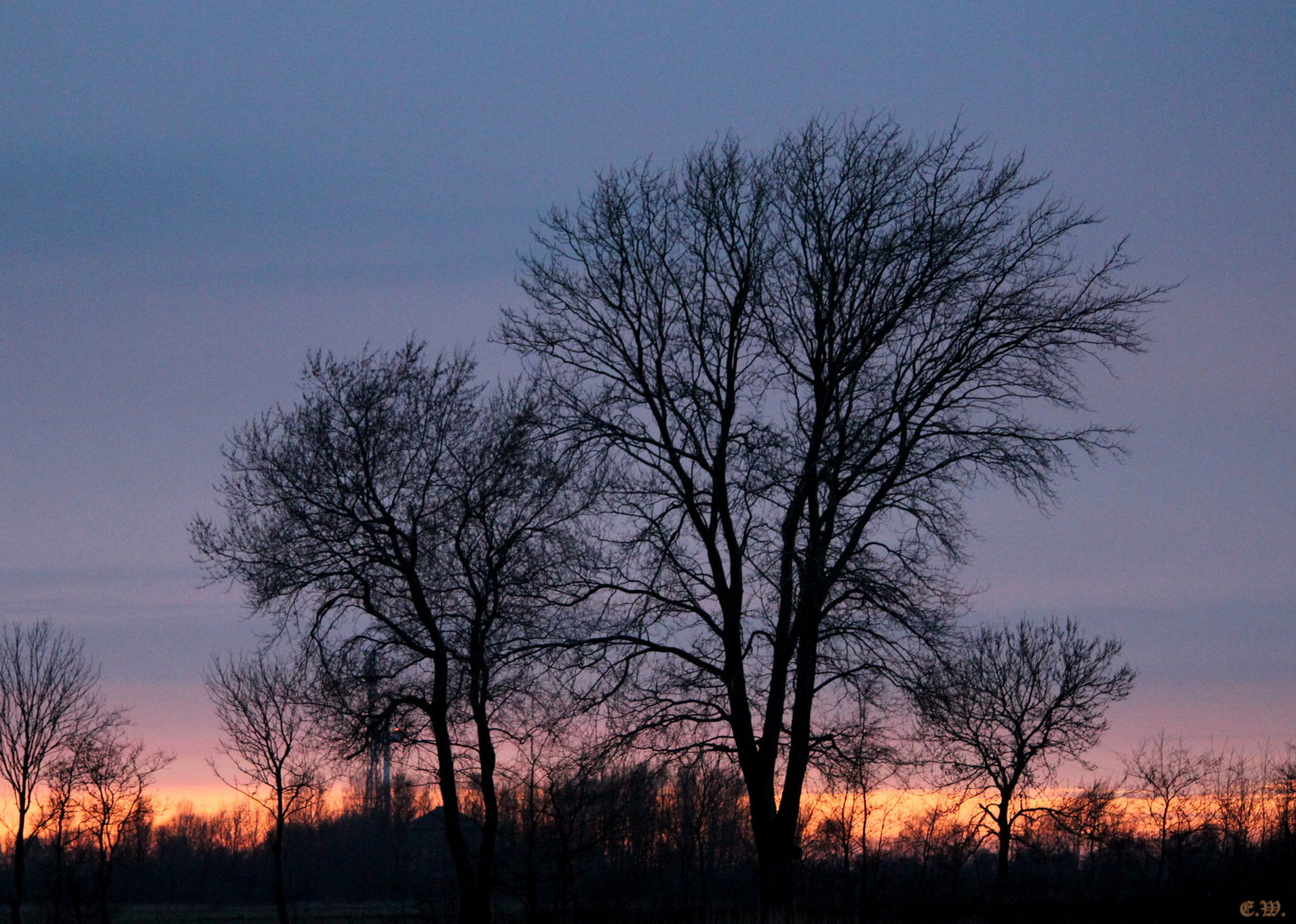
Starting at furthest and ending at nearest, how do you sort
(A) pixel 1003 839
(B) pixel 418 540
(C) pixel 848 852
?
(C) pixel 848 852 → (A) pixel 1003 839 → (B) pixel 418 540

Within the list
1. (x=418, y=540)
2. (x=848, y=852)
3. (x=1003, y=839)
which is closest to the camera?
(x=418, y=540)

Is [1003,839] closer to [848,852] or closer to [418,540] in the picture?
[848,852]

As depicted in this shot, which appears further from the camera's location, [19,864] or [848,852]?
[848,852]

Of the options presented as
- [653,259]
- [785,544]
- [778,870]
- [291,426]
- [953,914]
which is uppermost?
[653,259]

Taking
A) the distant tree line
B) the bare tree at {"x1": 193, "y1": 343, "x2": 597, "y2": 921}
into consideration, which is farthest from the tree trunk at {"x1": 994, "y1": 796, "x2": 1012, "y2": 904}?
the bare tree at {"x1": 193, "y1": 343, "x2": 597, "y2": 921}

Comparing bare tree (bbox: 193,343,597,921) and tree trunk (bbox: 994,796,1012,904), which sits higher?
bare tree (bbox: 193,343,597,921)

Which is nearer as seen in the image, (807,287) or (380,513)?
(807,287)

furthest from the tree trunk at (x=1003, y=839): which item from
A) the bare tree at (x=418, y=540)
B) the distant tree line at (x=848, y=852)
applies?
the bare tree at (x=418, y=540)

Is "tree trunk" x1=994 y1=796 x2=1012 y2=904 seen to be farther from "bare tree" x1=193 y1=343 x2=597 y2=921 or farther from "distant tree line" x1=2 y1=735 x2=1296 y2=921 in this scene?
"bare tree" x1=193 y1=343 x2=597 y2=921

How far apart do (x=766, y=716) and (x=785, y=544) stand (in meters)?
2.46

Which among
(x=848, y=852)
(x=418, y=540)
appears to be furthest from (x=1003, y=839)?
(x=418, y=540)

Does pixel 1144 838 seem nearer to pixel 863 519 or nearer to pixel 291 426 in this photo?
pixel 863 519

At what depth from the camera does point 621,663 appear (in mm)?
17234

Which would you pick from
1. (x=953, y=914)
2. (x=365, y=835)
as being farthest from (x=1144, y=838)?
(x=365, y=835)
